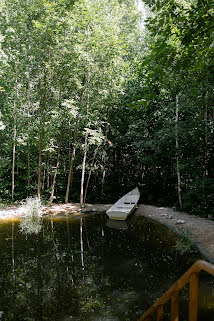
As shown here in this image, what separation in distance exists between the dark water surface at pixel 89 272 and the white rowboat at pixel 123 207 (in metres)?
0.95

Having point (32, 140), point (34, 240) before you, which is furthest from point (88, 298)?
point (32, 140)

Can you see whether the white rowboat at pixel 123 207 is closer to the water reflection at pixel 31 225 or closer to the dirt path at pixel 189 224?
the dirt path at pixel 189 224

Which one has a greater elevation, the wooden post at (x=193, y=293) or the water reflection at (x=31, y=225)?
the wooden post at (x=193, y=293)

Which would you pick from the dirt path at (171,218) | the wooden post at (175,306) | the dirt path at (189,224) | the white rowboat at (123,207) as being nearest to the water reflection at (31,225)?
the dirt path at (171,218)

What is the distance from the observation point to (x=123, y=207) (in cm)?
1041

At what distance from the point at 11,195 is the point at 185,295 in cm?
1073

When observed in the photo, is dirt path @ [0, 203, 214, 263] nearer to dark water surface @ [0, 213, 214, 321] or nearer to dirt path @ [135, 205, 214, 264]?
dirt path @ [135, 205, 214, 264]

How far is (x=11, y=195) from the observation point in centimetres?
1255

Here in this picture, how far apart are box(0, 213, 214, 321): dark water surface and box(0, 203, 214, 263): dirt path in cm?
43

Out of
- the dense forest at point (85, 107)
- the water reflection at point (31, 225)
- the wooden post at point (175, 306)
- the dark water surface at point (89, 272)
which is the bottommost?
the dark water surface at point (89, 272)

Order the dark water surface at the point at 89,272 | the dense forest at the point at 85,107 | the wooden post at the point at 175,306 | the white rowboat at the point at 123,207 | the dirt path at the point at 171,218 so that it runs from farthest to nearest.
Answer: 1. the dense forest at the point at 85,107
2. the white rowboat at the point at 123,207
3. the dirt path at the point at 171,218
4. the dark water surface at the point at 89,272
5. the wooden post at the point at 175,306

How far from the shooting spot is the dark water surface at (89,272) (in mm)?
3665

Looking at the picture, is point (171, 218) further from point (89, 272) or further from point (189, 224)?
point (89, 272)

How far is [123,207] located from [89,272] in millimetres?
5552
